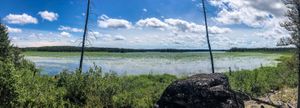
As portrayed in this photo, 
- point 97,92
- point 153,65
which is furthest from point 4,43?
point 153,65

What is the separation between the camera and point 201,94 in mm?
14547

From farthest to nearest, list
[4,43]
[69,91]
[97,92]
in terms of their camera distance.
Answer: [4,43]
[69,91]
[97,92]

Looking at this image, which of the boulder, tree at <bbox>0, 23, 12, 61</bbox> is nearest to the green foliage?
the boulder

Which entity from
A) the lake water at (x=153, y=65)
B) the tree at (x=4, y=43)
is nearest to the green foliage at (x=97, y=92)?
the lake water at (x=153, y=65)

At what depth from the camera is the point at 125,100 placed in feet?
65.9

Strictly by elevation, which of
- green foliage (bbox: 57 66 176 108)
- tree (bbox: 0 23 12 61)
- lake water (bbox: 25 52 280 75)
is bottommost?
lake water (bbox: 25 52 280 75)

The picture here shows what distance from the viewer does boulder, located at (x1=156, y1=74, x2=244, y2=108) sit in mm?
14562

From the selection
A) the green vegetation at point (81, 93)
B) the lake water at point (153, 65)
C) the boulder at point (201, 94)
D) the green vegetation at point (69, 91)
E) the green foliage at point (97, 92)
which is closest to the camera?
the green vegetation at point (69, 91)

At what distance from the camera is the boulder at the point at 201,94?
14.6 metres

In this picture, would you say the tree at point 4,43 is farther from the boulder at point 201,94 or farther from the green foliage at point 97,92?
the boulder at point 201,94

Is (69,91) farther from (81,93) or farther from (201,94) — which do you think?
(201,94)

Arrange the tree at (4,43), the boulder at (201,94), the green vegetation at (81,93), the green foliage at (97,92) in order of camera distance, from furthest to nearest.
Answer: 1. the tree at (4,43)
2. the green foliage at (97,92)
3. the green vegetation at (81,93)
4. the boulder at (201,94)

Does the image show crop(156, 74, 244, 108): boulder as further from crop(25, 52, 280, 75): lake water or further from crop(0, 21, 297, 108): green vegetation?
crop(25, 52, 280, 75): lake water

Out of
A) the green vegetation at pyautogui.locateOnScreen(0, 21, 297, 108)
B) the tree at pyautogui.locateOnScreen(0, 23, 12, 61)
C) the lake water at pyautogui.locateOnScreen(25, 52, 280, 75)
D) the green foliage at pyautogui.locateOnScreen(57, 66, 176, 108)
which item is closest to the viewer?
the green vegetation at pyautogui.locateOnScreen(0, 21, 297, 108)
